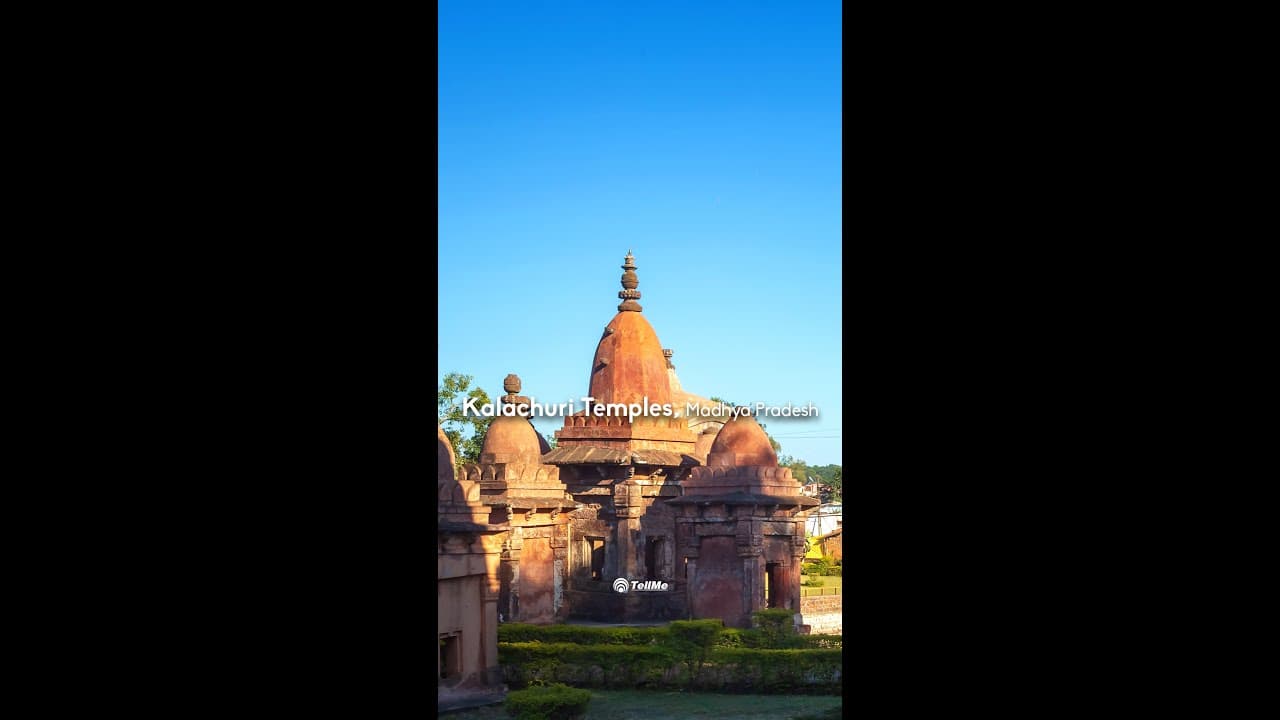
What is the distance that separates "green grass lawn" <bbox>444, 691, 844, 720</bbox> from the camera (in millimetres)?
16516

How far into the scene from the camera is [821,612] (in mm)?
26750

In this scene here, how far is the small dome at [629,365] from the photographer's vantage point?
90.9ft

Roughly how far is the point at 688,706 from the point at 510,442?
787 centimetres

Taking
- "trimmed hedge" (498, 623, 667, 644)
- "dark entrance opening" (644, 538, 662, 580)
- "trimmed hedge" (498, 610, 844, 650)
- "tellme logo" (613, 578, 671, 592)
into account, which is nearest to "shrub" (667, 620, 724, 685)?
"trimmed hedge" (498, 610, 844, 650)

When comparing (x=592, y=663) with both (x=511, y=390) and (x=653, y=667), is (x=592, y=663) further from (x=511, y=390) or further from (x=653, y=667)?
(x=511, y=390)

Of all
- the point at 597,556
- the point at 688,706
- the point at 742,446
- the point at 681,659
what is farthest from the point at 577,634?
the point at 597,556

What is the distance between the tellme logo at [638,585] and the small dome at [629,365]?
4902 millimetres

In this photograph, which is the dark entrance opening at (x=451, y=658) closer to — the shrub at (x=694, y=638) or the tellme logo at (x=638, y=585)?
the shrub at (x=694, y=638)

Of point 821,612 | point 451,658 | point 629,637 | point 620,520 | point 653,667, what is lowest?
point 653,667

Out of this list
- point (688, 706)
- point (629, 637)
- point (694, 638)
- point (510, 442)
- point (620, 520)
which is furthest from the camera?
point (620, 520)
